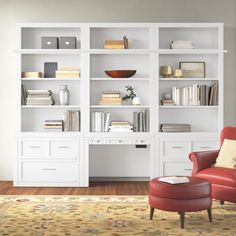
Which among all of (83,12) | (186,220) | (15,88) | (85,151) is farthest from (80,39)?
(186,220)

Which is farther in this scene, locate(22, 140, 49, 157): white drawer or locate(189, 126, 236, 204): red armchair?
locate(22, 140, 49, 157): white drawer

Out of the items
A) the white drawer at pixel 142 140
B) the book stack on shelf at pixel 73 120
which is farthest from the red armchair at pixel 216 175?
the book stack on shelf at pixel 73 120

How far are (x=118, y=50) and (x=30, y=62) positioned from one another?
135 centimetres

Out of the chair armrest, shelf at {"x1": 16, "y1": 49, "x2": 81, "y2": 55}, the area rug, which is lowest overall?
the area rug

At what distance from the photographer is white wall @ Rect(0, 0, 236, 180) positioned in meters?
7.73

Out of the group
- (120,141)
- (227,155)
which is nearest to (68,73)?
(120,141)

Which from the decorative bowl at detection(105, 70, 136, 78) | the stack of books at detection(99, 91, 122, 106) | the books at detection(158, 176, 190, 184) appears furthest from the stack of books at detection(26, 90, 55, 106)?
the books at detection(158, 176, 190, 184)

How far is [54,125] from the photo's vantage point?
292 inches

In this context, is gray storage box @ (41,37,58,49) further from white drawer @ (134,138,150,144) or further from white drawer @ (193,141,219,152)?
white drawer @ (193,141,219,152)

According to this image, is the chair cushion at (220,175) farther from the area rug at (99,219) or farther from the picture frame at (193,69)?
the picture frame at (193,69)

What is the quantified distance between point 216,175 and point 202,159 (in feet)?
1.38

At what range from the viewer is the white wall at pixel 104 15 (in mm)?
7730

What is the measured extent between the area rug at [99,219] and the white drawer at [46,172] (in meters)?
0.96

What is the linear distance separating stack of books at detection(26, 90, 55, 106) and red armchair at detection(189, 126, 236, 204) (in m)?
2.45
